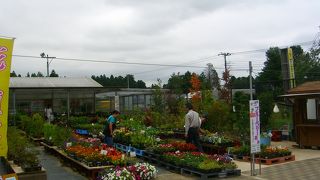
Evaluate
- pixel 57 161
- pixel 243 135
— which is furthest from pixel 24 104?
pixel 243 135

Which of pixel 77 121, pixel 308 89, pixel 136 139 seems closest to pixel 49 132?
pixel 136 139

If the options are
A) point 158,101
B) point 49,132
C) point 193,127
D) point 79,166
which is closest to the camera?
point 79,166

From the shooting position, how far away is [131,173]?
869 centimetres

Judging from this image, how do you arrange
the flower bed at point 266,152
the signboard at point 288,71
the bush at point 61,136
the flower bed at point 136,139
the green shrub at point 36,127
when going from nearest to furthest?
the flower bed at point 266,152, the flower bed at point 136,139, the bush at point 61,136, the signboard at point 288,71, the green shrub at point 36,127

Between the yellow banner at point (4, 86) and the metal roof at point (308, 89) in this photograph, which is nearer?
the yellow banner at point (4, 86)

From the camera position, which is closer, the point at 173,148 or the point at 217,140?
the point at 173,148

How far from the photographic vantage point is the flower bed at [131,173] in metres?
8.38

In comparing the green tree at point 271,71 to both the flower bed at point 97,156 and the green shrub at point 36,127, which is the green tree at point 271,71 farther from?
the flower bed at point 97,156

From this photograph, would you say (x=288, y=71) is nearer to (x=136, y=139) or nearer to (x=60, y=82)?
(x=136, y=139)

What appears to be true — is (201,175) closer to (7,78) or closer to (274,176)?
(274,176)

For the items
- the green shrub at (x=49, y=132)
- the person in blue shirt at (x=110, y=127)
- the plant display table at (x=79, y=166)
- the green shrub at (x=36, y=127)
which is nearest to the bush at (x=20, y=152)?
the plant display table at (x=79, y=166)

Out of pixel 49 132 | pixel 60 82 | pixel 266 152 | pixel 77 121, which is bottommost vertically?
pixel 266 152

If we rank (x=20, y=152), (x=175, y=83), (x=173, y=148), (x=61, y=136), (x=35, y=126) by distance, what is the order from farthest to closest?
(x=175, y=83), (x=35, y=126), (x=61, y=136), (x=173, y=148), (x=20, y=152)

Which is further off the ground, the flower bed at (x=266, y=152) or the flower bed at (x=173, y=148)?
the flower bed at (x=173, y=148)
